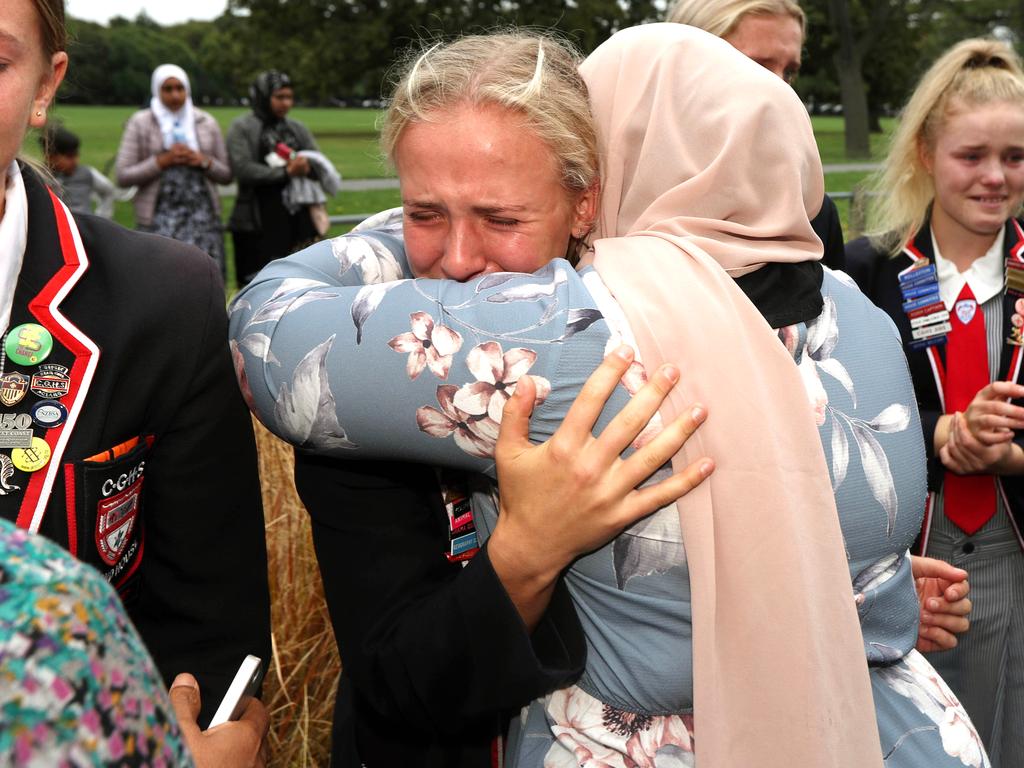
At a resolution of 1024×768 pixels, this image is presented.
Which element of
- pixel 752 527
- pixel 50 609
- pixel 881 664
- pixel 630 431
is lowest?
pixel 881 664

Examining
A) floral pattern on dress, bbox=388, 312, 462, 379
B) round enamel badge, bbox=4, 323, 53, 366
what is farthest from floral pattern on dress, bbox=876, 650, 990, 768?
round enamel badge, bbox=4, 323, 53, 366

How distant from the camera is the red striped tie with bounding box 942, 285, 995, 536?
312 centimetres

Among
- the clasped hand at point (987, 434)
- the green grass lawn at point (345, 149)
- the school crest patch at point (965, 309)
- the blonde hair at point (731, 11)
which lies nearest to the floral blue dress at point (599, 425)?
the green grass lawn at point (345, 149)

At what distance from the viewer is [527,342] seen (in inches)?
52.2

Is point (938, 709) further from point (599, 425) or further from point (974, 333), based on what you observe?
point (974, 333)

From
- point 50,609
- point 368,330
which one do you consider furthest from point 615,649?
point 50,609

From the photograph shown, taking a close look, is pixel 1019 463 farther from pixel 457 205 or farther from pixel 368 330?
pixel 368 330

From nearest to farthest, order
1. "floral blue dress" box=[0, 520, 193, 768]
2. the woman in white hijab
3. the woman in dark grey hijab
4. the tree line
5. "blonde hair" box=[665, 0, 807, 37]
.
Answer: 1. "floral blue dress" box=[0, 520, 193, 768]
2. "blonde hair" box=[665, 0, 807, 37]
3. the woman in white hijab
4. the woman in dark grey hijab
5. the tree line

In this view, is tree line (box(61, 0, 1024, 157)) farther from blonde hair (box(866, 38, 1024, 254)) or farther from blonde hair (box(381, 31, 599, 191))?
blonde hair (box(381, 31, 599, 191))

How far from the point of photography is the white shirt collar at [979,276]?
10.4ft

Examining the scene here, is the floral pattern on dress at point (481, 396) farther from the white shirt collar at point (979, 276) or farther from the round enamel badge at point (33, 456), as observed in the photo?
the white shirt collar at point (979, 276)

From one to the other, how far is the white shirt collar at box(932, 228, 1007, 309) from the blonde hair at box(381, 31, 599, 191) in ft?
6.16

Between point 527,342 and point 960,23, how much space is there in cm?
5900

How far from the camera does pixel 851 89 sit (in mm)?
32375
